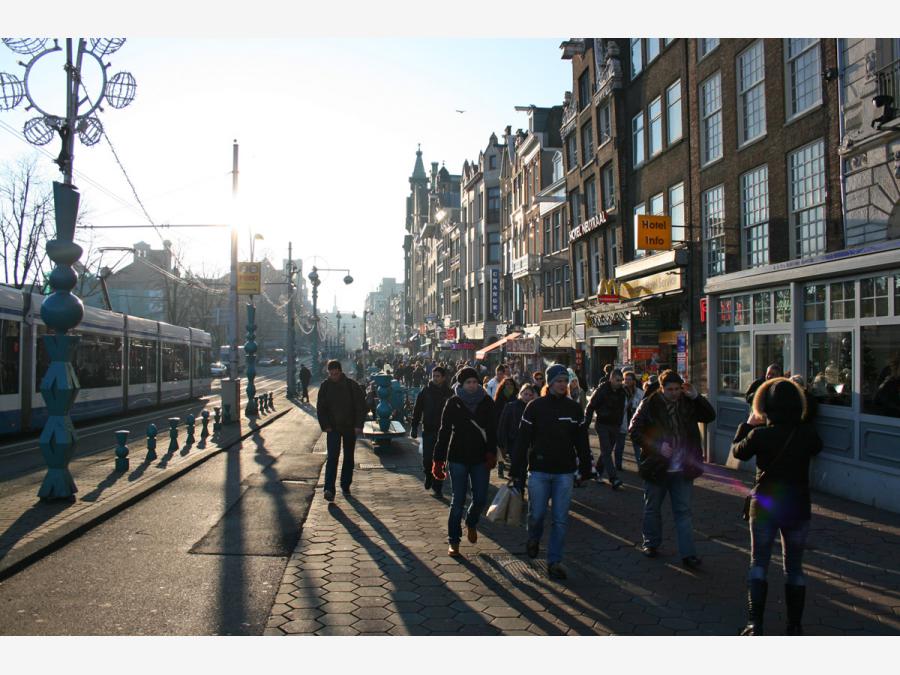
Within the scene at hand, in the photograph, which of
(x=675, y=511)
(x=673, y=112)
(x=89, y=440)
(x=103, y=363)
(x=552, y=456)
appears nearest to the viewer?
(x=552, y=456)

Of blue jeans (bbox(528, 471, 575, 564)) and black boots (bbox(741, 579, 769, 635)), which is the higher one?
blue jeans (bbox(528, 471, 575, 564))

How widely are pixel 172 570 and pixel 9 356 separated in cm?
1150

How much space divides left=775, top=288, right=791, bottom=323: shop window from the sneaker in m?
7.20

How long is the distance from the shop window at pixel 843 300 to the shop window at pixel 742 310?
2.30 meters

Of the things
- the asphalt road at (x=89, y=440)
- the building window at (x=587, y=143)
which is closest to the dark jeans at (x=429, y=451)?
the asphalt road at (x=89, y=440)

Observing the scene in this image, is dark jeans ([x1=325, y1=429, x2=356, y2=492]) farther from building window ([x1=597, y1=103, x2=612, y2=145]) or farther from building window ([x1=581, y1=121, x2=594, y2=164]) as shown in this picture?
building window ([x1=581, y1=121, x2=594, y2=164])

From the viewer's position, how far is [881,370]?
9.26 m

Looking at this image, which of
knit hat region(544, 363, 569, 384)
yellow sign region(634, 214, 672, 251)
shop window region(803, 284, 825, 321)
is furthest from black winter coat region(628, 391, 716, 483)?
yellow sign region(634, 214, 672, 251)

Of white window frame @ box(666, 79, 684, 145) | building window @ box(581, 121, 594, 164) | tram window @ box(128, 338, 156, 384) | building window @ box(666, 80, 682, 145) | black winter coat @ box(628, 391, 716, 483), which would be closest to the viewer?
black winter coat @ box(628, 391, 716, 483)

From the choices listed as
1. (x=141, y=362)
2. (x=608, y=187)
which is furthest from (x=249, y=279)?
(x=608, y=187)

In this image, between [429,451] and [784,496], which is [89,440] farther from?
[784,496]

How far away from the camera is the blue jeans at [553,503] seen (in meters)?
6.06

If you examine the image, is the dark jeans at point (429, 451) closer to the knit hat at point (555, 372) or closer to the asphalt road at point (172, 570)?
the asphalt road at point (172, 570)

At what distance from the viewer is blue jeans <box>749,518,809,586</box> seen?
15.1 feet
